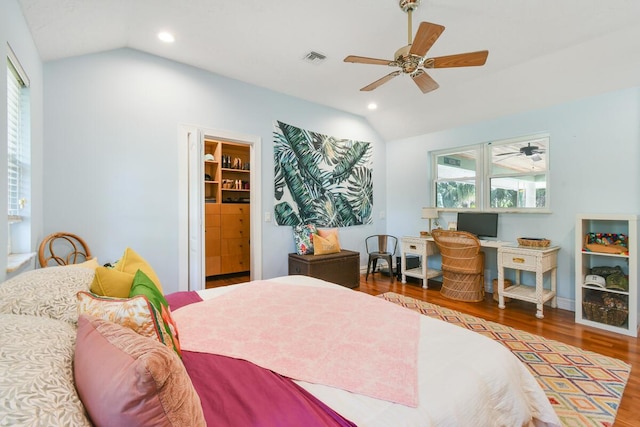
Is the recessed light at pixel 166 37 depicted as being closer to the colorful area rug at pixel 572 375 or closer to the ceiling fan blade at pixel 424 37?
the ceiling fan blade at pixel 424 37

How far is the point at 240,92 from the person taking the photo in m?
3.78

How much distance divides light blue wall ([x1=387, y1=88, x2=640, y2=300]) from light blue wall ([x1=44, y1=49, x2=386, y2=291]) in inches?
148

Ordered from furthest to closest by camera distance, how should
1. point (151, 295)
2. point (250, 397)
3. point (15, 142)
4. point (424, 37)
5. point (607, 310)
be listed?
point (607, 310), point (15, 142), point (424, 37), point (151, 295), point (250, 397)

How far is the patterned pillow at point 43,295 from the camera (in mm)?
1048

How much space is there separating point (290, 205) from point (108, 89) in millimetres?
2407

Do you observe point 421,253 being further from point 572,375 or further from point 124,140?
point 124,140

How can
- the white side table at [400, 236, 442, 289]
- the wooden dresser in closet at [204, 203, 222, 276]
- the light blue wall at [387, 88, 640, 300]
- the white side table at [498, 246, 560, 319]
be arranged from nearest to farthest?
the light blue wall at [387, 88, 640, 300] < the white side table at [498, 246, 560, 319] < the white side table at [400, 236, 442, 289] < the wooden dresser in closet at [204, 203, 222, 276]

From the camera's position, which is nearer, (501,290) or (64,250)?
(64,250)

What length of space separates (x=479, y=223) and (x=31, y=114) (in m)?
4.94

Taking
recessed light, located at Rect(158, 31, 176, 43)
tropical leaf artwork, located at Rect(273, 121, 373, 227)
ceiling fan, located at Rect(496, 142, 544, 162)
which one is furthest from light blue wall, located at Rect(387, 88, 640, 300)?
recessed light, located at Rect(158, 31, 176, 43)

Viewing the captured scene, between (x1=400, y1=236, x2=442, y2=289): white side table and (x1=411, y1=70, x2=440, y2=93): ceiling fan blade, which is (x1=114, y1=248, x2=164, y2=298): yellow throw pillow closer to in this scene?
(x1=411, y1=70, x2=440, y2=93): ceiling fan blade

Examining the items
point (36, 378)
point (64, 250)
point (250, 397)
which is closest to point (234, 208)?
point (64, 250)

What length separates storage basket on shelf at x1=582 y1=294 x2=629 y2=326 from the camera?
110 inches

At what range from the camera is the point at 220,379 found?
1.03 meters
